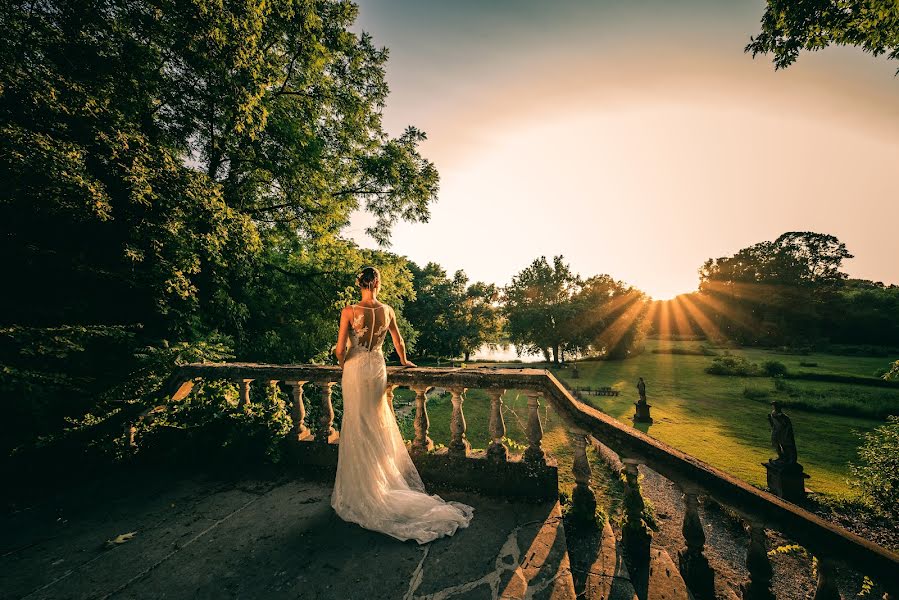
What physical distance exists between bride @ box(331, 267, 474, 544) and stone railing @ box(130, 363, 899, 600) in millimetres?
399

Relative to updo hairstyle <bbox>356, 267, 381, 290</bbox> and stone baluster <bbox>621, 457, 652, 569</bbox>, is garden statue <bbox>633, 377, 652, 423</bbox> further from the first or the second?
updo hairstyle <bbox>356, 267, 381, 290</bbox>

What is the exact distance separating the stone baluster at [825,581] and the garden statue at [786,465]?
29.0 feet

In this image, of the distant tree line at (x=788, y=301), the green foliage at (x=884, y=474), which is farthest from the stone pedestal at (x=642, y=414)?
the distant tree line at (x=788, y=301)

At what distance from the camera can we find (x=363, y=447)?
3.37 metres

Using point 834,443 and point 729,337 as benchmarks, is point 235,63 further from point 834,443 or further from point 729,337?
point 729,337

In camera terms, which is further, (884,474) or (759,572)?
(884,474)

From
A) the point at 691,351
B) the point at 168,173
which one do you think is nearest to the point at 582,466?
the point at 168,173

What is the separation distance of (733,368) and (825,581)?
3306 cm

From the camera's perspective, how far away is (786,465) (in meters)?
8.33

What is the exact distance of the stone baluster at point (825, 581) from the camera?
1789 mm

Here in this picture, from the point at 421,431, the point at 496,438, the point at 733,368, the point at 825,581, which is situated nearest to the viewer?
the point at 825,581

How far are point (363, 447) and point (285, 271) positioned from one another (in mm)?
6633

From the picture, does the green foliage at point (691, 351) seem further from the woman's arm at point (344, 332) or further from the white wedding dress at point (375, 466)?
the woman's arm at point (344, 332)

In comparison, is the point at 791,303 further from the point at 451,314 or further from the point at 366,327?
the point at 366,327
